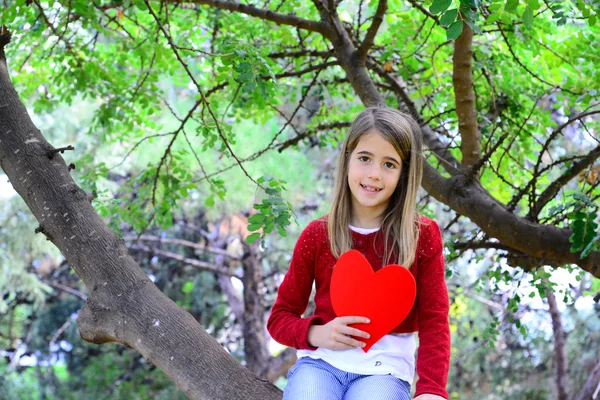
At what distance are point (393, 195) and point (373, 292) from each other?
336 millimetres

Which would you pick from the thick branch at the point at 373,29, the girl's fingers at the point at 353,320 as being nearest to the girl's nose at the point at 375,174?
the girl's fingers at the point at 353,320

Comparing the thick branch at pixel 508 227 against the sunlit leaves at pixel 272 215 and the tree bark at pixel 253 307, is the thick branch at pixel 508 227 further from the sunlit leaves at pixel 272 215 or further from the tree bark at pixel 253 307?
the tree bark at pixel 253 307

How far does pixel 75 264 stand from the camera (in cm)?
185

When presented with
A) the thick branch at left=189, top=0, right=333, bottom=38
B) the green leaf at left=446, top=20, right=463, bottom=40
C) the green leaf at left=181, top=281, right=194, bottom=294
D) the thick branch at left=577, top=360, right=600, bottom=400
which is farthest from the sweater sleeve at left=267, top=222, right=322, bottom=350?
A: the green leaf at left=181, top=281, right=194, bottom=294

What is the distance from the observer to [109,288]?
1.79m

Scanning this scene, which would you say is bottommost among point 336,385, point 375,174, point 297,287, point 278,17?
point 336,385

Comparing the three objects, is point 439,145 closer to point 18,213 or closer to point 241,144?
point 241,144

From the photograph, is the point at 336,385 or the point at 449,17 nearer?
the point at 449,17

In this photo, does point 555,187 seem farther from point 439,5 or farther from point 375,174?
point 439,5

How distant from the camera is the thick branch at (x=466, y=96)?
95.0 inches

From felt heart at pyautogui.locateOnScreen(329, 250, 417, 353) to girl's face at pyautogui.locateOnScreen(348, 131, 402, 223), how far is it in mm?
199

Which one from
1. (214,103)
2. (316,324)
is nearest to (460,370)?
(214,103)

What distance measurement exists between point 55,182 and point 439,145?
4.93 ft

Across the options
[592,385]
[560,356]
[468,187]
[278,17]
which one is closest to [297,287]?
[468,187]
